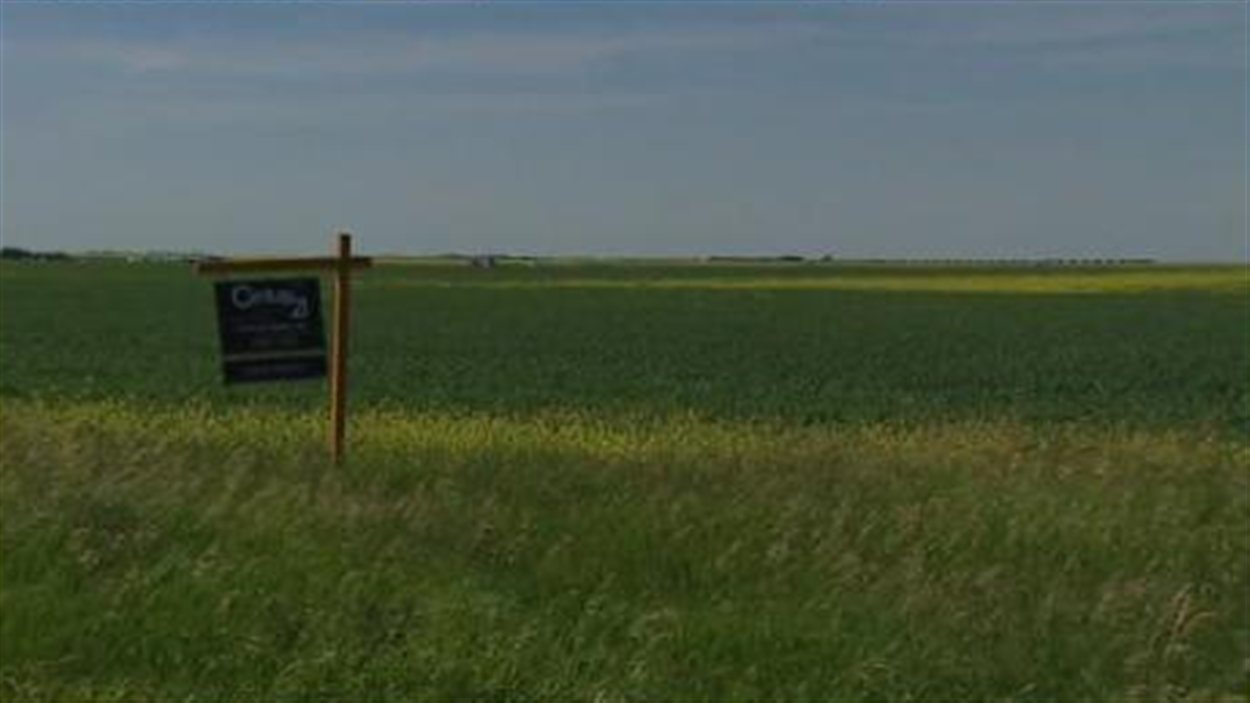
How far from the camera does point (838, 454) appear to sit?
10.2m

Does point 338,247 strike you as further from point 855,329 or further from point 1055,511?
point 855,329

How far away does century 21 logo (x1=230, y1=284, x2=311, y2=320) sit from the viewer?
814 centimetres

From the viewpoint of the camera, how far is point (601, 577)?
6.59 metres

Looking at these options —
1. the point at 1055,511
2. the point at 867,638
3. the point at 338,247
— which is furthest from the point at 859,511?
the point at 338,247

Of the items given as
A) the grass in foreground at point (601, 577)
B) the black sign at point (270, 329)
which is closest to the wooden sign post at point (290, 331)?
the black sign at point (270, 329)

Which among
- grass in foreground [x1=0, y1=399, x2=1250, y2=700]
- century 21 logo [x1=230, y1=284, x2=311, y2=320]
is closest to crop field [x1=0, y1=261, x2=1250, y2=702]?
grass in foreground [x1=0, y1=399, x2=1250, y2=700]

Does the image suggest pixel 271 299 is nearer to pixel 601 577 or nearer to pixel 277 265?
pixel 277 265

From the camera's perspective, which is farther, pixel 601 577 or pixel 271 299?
pixel 271 299

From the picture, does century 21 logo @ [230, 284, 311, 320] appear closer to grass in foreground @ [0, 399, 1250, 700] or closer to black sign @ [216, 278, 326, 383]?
black sign @ [216, 278, 326, 383]

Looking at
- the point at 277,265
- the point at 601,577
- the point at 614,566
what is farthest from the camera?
the point at 277,265

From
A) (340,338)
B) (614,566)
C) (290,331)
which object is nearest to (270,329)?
(290,331)

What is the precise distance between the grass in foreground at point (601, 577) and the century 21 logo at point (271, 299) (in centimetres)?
82

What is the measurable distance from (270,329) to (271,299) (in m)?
0.16

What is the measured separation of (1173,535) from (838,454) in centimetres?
284
